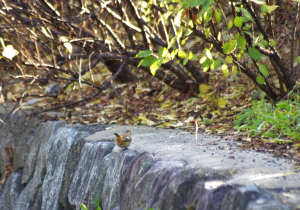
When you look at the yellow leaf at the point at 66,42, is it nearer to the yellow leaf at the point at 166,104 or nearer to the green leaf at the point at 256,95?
the yellow leaf at the point at 166,104

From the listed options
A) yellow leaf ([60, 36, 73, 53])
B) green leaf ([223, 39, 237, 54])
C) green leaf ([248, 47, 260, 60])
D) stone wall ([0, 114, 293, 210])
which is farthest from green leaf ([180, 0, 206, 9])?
yellow leaf ([60, 36, 73, 53])

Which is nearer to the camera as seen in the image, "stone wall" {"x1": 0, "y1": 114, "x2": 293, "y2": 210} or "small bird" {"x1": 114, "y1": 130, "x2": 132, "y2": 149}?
"stone wall" {"x1": 0, "y1": 114, "x2": 293, "y2": 210}

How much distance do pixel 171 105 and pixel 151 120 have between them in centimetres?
51

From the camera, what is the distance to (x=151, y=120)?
13.0 ft

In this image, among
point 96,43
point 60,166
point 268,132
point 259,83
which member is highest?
point 96,43

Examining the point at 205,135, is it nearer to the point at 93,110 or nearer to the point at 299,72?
the point at 299,72

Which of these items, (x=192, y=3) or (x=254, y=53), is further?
(x=254, y=53)

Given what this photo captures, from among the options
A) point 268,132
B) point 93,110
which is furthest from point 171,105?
point 268,132

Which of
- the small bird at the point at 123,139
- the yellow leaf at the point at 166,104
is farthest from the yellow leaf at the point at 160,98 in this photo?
the small bird at the point at 123,139

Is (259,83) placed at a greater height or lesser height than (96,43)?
lesser

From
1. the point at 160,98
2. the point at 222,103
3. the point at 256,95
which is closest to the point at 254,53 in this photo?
the point at 256,95

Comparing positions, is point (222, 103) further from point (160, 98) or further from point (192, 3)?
point (192, 3)

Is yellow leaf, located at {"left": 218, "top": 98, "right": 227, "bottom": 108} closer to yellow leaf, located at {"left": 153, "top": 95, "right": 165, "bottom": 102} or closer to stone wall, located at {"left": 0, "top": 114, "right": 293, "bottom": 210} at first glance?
yellow leaf, located at {"left": 153, "top": 95, "right": 165, "bottom": 102}

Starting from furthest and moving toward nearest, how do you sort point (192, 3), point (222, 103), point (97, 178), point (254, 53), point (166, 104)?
point (166, 104)
point (222, 103)
point (97, 178)
point (254, 53)
point (192, 3)
